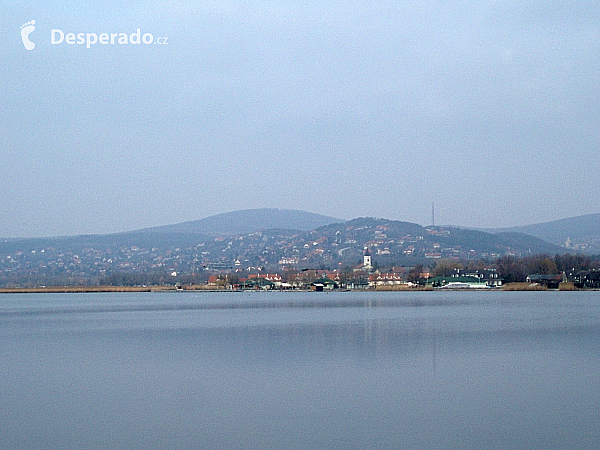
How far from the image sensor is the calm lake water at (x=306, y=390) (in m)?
9.10

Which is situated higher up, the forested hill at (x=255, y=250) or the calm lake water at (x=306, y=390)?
the forested hill at (x=255, y=250)

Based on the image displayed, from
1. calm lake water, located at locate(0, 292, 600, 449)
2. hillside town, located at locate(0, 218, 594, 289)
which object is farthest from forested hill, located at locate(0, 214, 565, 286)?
calm lake water, located at locate(0, 292, 600, 449)

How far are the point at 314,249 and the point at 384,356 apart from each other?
13728 centimetres

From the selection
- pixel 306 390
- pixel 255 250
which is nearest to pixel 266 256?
pixel 255 250

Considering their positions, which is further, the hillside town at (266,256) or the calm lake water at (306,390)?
the hillside town at (266,256)

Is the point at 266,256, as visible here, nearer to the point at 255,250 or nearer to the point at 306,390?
the point at 255,250

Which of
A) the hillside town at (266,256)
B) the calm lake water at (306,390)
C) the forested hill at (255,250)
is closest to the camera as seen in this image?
the calm lake water at (306,390)

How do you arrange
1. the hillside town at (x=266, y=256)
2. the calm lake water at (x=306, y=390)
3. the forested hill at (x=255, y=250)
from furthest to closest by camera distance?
the forested hill at (x=255, y=250)
the hillside town at (x=266, y=256)
the calm lake water at (x=306, y=390)

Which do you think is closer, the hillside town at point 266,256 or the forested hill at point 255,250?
the hillside town at point 266,256

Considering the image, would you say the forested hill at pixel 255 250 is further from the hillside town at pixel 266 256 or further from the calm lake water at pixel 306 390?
the calm lake water at pixel 306 390

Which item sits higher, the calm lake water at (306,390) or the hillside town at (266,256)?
the hillside town at (266,256)

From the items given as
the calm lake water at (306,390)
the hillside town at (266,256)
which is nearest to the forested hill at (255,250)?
the hillside town at (266,256)

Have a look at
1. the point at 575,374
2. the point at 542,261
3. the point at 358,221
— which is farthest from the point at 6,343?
the point at 358,221

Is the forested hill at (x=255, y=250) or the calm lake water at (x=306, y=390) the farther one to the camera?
the forested hill at (x=255, y=250)
